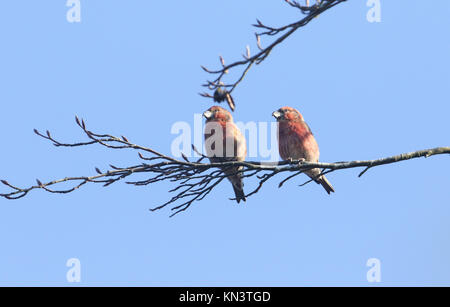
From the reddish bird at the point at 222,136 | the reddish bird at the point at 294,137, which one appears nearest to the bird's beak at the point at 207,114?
the reddish bird at the point at 222,136

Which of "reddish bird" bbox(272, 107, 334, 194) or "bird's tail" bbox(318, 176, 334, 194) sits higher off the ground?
"reddish bird" bbox(272, 107, 334, 194)

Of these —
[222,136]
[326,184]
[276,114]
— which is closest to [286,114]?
[276,114]

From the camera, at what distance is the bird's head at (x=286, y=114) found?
24.6 feet

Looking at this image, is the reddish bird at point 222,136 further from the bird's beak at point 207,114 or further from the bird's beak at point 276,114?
the bird's beak at point 276,114

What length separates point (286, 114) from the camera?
24.6 ft

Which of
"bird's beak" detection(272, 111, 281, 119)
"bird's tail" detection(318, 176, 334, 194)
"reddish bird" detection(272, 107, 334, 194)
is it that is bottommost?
"bird's tail" detection(318, 176, 334, 194)

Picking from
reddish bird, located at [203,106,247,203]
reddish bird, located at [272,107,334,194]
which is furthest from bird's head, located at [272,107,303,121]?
reddish bird, located at [203,106,247,203]

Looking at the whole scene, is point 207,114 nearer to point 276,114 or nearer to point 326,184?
point 276,114

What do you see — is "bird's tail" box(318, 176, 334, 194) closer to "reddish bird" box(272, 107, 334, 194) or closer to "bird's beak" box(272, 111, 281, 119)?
"reddish bird" box(272, 107, 334, 194)

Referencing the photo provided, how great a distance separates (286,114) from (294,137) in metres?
0.35

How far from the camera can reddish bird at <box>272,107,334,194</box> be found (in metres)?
7.29

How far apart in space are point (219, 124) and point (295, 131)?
90 centimetres
